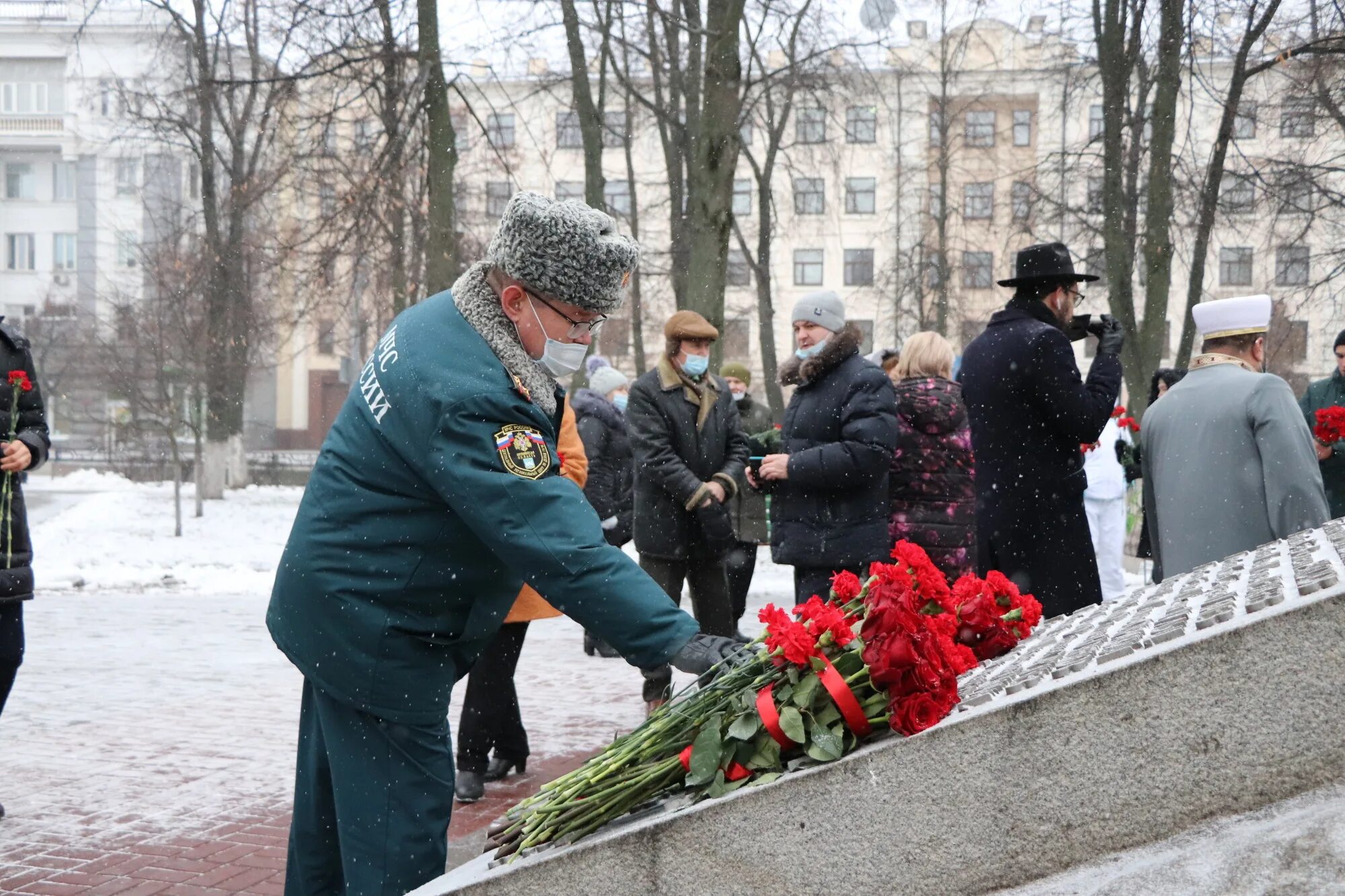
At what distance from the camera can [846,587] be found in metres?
3.01

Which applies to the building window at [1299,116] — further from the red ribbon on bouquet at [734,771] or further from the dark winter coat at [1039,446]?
the red ribbon on bouquet at [734,771]

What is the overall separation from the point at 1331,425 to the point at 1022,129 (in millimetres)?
46848

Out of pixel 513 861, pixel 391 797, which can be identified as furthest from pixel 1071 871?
pixel 391 797

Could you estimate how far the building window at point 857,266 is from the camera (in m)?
55.8

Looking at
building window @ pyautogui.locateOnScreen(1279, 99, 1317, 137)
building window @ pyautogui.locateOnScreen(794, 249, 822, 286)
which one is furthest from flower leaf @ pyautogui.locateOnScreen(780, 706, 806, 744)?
building window @ pyautogui.locateOnScreen(794, 249, 822, 286)

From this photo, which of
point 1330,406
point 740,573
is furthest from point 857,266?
point 1330,406

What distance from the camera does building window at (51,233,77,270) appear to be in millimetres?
61031

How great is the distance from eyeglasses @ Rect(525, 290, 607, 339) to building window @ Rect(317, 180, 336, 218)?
14.1 m

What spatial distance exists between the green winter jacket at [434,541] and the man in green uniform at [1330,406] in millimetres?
5933

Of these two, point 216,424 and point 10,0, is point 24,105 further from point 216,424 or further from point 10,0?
point 216,424

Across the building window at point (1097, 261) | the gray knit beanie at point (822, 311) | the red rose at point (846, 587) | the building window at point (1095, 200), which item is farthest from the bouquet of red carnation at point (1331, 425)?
the building window at point (1095, 200)

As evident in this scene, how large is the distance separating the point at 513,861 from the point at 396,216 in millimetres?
16514

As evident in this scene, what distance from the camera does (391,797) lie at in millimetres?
2893

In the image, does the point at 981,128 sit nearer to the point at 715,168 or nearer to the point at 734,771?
the point at 715,168
